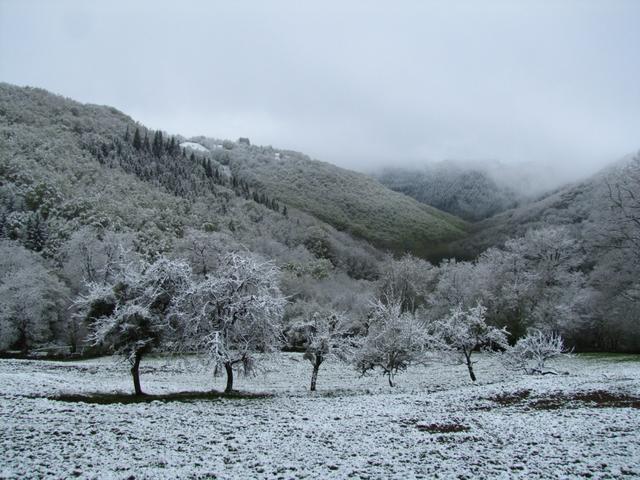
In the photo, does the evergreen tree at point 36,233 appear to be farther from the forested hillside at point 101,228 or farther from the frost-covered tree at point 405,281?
the frost-covered tree at point 405,281

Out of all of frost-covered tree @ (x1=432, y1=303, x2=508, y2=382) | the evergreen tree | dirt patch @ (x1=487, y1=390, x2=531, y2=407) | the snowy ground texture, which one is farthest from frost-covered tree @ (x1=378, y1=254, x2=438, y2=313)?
the evergreen tree

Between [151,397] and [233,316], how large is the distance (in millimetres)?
6959

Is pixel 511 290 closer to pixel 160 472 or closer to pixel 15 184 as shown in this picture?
pixel 160 472

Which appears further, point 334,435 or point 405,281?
point 405,281

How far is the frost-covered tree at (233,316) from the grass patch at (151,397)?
152 cm

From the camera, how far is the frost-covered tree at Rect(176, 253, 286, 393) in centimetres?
2900

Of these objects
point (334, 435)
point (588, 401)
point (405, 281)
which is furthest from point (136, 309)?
point (405, 281)

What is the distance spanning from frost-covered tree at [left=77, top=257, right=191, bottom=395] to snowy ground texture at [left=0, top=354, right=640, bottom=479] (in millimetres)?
4013

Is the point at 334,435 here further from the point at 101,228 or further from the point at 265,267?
the point at 101,228

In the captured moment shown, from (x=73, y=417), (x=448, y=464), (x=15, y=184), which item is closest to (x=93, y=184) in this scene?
(x=15, y=184)

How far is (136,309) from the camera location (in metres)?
27.0

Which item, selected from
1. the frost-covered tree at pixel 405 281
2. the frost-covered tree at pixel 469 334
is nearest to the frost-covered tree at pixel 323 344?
the frost-covered tree at pixel 469 334

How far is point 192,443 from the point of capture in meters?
17.0

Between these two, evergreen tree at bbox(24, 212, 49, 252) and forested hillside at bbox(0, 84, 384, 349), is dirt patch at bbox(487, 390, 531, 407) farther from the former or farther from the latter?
evergreen tree at bbox(24, 212, 49, 252)
